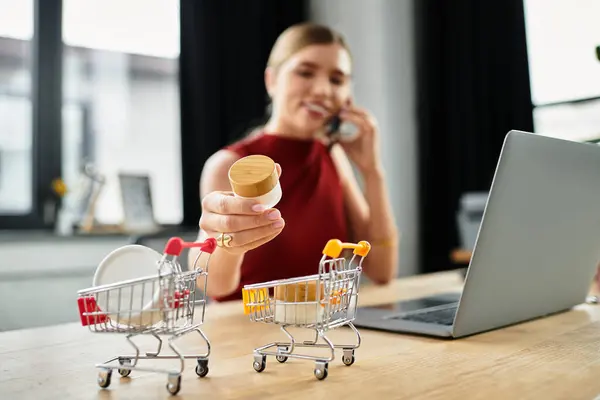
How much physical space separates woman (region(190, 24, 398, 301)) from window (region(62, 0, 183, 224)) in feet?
4.46

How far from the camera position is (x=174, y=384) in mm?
556

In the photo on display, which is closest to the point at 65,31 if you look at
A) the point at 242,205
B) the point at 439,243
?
the point at 439,243

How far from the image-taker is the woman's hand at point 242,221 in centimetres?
61

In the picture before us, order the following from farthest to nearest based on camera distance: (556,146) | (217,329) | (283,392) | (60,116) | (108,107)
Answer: (108,107), (60,116), (217,329), (556,146), (283,392)

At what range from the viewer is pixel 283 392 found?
0.57 metres

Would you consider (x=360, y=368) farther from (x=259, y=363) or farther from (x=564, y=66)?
(x=564, y=66)

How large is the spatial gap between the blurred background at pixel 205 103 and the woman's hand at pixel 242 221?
180cm

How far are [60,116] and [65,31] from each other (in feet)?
1.38

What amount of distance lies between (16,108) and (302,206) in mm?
1729

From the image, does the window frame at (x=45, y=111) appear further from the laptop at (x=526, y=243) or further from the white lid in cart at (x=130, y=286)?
the white lid in cart at (x=130, y=286)

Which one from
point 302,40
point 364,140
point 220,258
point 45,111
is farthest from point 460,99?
point 220,258

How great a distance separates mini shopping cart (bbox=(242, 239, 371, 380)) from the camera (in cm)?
61

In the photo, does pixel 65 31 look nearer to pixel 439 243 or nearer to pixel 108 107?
pixel 108 107

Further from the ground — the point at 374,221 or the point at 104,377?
the point at 374,221
